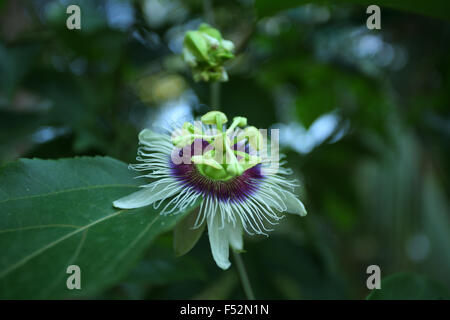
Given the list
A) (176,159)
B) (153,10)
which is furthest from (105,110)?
(153,10)

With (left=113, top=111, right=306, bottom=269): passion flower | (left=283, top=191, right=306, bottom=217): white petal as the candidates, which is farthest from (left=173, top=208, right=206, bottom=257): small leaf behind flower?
(left=283, top=191, right=306, bottom=217): white petal

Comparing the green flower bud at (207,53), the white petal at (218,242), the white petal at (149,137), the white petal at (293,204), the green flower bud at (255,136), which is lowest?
the white petal at (218,242)

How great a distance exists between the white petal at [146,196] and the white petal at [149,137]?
0.37 ft

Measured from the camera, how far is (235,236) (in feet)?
2.74

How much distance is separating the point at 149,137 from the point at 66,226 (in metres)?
0.29

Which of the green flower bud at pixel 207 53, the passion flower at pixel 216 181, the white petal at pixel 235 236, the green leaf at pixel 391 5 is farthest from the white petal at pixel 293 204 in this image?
the green leaf at pixel 391 5

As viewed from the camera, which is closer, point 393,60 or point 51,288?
point 51,288

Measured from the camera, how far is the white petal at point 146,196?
30.9 inches

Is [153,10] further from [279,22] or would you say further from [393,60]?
[393,60]

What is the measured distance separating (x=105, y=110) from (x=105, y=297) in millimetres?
648

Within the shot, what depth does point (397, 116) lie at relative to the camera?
2.09 metres

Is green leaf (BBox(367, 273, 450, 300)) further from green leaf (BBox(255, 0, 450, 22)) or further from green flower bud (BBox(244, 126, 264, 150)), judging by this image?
green leaf (BBox(255, 0, 450, 22))

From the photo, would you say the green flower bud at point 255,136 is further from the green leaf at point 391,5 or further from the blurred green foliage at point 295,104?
the green leaf at point 391,5
